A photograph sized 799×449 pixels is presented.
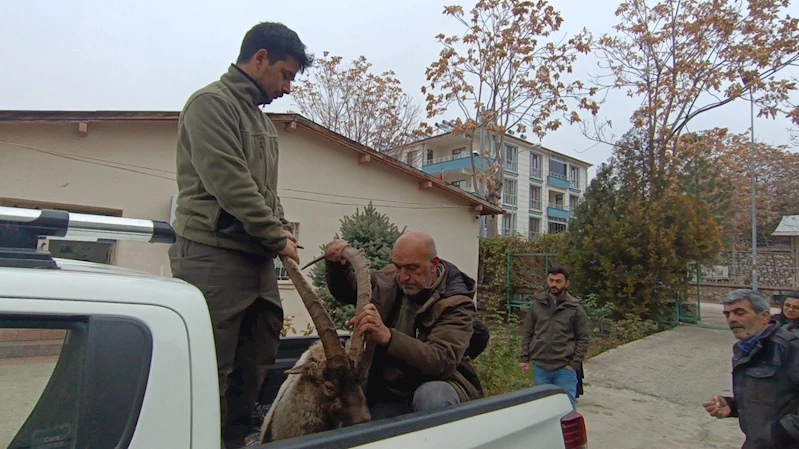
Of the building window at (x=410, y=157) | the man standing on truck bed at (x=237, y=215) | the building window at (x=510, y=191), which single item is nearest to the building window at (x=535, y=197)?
the building window at (x=510, y=191)

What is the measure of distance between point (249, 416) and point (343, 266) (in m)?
0.94

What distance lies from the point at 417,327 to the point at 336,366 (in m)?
0.70

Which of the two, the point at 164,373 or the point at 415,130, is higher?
the point at 415,130

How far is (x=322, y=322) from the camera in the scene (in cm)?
A: 216

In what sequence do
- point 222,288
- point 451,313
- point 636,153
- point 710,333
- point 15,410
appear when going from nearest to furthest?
1. point 15,410
2. point 222,288
3. point 451,313
4. point 710,333
5. point 636,153

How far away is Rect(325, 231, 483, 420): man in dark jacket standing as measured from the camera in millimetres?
2430

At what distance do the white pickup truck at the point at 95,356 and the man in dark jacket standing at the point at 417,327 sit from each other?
1069mm

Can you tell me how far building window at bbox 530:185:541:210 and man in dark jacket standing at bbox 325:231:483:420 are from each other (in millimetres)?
43034

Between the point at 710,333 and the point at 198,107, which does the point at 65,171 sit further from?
the point at 710,333

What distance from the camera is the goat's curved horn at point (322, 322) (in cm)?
216

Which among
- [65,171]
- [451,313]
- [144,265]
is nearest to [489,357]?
[451,313]

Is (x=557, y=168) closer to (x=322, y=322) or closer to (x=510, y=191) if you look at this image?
(x=510, y=191)

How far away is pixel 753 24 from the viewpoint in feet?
53.8

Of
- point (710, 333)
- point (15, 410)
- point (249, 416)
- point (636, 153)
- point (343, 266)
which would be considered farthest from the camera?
point (636, 153)
